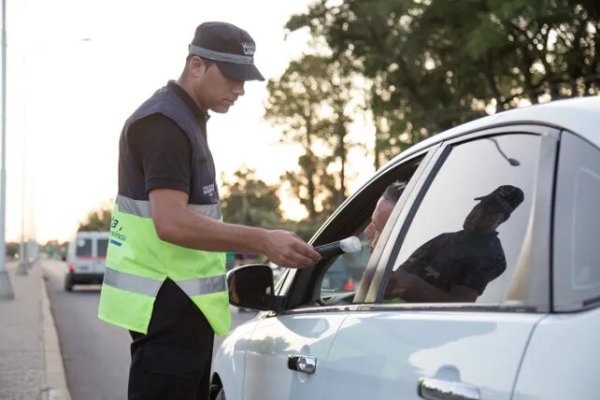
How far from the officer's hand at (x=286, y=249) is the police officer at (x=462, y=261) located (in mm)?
327

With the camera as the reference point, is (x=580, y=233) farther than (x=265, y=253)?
No

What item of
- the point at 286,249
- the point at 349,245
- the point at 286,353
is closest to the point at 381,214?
the point at 349,245

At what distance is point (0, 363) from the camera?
37.6ft

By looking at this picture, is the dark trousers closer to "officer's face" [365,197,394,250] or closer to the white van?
"officer's face" [365,197,394,250]

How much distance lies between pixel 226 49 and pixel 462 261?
43.2 inches

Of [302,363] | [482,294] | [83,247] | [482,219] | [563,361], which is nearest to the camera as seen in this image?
[563,361]

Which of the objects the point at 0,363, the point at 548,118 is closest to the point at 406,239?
the point at 548,118

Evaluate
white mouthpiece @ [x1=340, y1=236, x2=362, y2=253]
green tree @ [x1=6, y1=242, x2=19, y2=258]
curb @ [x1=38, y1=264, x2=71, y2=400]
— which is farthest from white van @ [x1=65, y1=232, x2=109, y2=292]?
green tree @ [x1=6, y1=242, x2=19, y2=258]

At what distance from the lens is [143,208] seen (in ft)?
10.4

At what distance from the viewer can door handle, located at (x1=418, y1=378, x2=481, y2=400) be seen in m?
1.97

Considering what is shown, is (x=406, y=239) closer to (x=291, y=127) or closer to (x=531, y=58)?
(x=531, y=58)

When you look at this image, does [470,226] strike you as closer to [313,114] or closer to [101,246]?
[101,246]

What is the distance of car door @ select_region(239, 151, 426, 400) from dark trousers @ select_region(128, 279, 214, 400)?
26cm

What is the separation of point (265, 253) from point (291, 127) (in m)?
58.6
